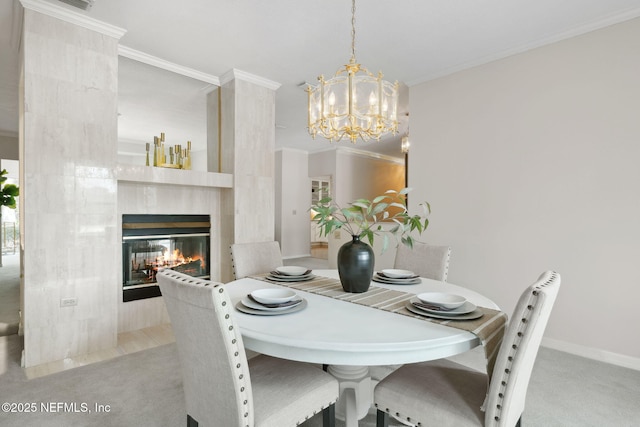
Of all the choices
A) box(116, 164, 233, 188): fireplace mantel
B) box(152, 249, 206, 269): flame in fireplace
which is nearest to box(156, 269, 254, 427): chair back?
box(116, 164, 233, 188): fireplace mantel

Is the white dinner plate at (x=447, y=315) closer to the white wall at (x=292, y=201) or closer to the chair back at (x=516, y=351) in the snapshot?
the chair back at (x=516, y=351)

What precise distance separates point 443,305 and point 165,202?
116 inches

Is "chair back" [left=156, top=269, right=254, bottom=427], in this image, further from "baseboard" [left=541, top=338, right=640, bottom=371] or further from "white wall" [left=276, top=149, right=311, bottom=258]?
"white wall" [left=276, top=149, right=311, bottom=258]

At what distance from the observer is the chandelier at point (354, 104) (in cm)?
203

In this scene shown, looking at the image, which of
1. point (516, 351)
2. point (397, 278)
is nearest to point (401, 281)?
point (397, 278)

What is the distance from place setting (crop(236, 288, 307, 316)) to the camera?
1.38 m

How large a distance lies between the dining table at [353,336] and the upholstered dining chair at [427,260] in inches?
25.4

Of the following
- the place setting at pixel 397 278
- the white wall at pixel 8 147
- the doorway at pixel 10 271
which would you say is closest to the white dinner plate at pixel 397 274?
the place setting at pixel 397 278

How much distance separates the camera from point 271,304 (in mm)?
1422

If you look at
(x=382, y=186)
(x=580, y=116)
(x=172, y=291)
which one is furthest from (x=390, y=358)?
(x=382, y=186)

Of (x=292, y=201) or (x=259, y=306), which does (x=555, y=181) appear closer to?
(x=259, y=306)

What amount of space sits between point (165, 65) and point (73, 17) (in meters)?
0.86

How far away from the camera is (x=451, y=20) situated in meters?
2.59

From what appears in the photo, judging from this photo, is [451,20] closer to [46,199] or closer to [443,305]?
[443,305]
